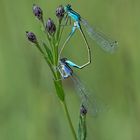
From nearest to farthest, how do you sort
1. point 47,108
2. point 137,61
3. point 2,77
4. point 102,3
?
point 47,108 < point 137,61 < point 2,77 < point 102,3

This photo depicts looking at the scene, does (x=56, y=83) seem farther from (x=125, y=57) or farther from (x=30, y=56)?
(x=30, y=56)

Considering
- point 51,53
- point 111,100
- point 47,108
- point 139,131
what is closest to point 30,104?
point 47,108

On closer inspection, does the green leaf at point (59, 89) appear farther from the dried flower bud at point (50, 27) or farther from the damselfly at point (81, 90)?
the dried flower bud at point (50, 27)

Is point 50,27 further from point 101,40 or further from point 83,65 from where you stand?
point 101,40

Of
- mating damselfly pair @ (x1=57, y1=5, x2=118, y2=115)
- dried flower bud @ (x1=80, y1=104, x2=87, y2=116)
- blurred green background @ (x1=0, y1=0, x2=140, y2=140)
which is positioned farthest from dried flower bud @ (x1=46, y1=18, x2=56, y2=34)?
blurred green background @ (x1=0, y1=0, x2=140, y2=140)

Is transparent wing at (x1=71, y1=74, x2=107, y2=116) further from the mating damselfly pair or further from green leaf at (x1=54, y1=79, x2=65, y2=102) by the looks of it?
green leaf at (x1=54, y1=79, x2=65, y2=102)

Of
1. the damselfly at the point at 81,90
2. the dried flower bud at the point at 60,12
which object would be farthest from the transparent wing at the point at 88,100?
the dried flower bud at the point at 60,12
